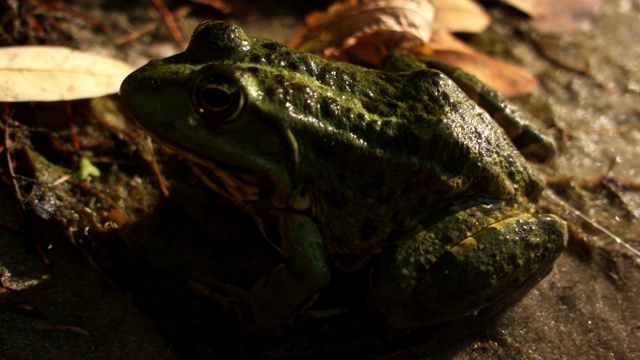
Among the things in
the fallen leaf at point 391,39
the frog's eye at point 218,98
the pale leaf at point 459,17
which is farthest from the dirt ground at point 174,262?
the pale leaf at point 459,17

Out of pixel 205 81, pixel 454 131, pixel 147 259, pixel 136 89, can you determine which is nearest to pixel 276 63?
pixel 205 81

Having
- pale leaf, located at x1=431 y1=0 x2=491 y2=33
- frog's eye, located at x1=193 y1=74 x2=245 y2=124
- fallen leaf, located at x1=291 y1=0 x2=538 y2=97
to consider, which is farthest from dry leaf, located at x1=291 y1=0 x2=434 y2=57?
frog's eye, located at x1=193 y1=74 x2=245 y2=124

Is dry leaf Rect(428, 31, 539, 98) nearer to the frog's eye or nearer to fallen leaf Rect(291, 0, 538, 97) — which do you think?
fallen leaf Rect(291, 0, 538, 97)

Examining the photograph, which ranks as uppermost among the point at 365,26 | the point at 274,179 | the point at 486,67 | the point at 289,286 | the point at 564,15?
the point at 564,15

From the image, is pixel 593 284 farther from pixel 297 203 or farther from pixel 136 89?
pixel 136 89

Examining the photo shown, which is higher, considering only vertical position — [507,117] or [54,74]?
[507,117]

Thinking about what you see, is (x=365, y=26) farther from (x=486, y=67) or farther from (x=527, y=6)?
(x=527, y=6)

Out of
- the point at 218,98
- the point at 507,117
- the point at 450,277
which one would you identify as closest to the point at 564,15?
the point at 507,117

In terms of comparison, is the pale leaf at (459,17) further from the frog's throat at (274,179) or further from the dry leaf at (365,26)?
the frog's throat at (274,179)
